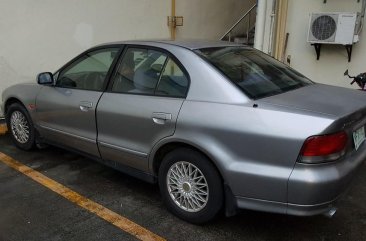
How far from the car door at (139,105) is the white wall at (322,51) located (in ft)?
12.9

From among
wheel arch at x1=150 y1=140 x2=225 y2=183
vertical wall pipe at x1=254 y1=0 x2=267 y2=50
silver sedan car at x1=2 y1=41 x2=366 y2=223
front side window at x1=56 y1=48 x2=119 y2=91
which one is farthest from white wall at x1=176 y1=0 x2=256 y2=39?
wheel arch at x1=150 y1=140 x2=225 y2=183

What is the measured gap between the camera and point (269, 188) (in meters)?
2.77

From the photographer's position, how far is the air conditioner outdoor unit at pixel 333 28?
5.96 metres

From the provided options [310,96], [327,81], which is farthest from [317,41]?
[310,96]

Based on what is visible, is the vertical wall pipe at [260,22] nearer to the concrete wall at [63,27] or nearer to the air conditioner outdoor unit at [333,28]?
the air conditioner outdoor unit at [333,28]

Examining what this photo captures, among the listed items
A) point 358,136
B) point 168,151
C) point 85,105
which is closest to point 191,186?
point 168,151

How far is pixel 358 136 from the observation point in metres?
3.02

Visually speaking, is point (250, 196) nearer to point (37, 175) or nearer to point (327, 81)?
point (37, 175)

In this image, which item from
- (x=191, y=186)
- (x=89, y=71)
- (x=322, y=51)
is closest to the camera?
(x=191, y=186)

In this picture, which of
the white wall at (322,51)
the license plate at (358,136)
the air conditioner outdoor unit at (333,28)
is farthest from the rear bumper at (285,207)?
the white wall at (322,51)

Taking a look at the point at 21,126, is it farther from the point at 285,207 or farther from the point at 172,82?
the point at 285,207

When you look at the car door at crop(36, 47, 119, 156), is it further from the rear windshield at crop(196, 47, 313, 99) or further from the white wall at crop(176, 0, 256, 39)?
the white wall at crop(176, 0, 256, 39)

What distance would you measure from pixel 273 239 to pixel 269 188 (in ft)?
1.94

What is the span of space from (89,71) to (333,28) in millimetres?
3955
